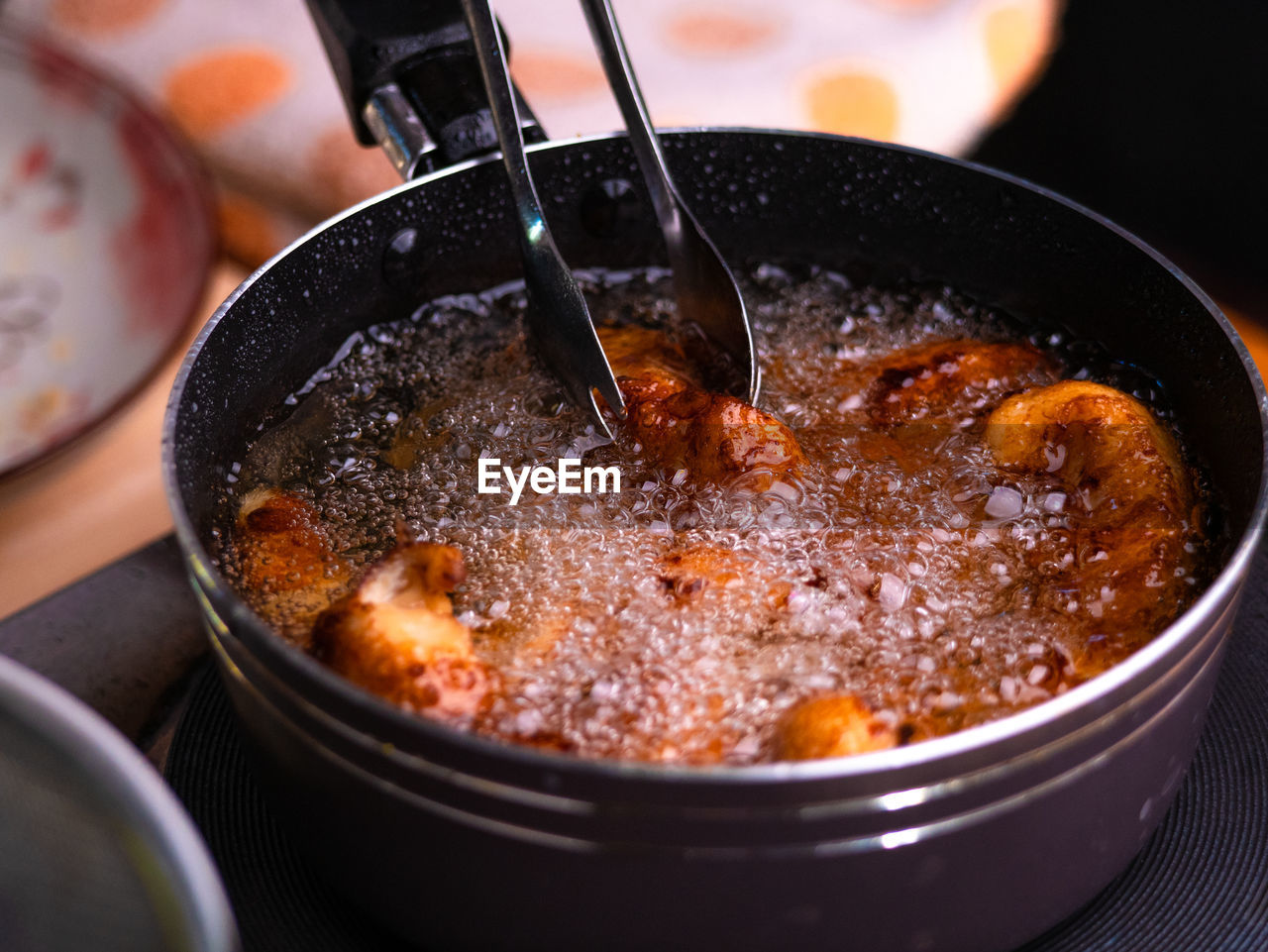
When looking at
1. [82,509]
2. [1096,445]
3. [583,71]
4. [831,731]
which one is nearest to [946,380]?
[1096,445]

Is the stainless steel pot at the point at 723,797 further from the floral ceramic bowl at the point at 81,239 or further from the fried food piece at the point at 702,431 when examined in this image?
the floral ceramic bowl at the point at 81,239

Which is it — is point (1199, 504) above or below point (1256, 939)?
above

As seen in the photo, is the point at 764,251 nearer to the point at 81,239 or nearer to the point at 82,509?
the point at 82,509

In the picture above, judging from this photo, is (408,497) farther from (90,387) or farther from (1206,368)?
(90,387)

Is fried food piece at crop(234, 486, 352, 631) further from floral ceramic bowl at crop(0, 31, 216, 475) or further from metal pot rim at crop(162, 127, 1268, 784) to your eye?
floral ceramic bowl at crop(0, 31, 216, 475)

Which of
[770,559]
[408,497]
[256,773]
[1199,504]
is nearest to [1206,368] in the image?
[1199,504]
